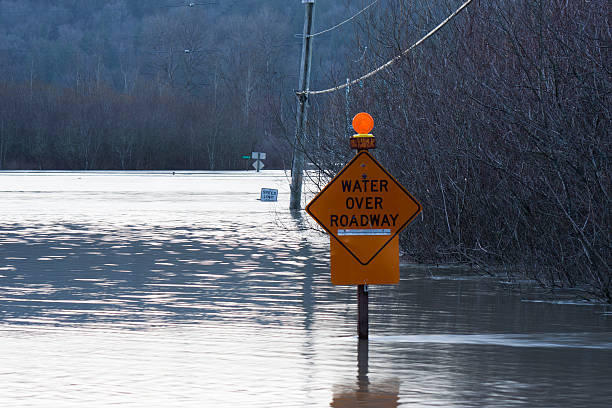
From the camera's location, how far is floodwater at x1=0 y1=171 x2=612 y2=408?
8.21m

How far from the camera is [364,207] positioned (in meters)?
10.0

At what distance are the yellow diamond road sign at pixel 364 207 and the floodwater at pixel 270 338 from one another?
962 millimetres

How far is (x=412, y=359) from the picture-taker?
9.56 metres

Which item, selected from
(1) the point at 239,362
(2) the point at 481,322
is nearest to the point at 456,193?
(2) the point at 481,322

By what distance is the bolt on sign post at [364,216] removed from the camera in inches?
393

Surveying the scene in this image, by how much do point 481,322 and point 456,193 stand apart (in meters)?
4.82

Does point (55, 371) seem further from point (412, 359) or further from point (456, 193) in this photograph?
→ point (456, 193)

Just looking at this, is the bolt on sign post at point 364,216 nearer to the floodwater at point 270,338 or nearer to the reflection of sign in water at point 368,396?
the floodwater at point 270,338

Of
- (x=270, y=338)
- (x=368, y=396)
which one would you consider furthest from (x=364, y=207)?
(x=368, y=396)

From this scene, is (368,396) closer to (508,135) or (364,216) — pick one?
(364,216)

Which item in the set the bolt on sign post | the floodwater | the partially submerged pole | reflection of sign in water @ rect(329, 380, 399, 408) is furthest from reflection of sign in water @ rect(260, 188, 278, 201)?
reflection of sign in water @ rect(329, 380, 399, 408)

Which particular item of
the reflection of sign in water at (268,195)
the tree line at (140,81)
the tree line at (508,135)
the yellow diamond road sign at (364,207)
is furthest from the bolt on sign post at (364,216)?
the tree line at (140,81)

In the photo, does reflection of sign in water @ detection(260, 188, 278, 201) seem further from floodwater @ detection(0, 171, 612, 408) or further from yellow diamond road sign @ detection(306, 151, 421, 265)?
yellow diamond road sign @ detection(306, 151, 421, 265)

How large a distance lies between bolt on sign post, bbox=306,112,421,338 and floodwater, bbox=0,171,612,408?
70 cm
